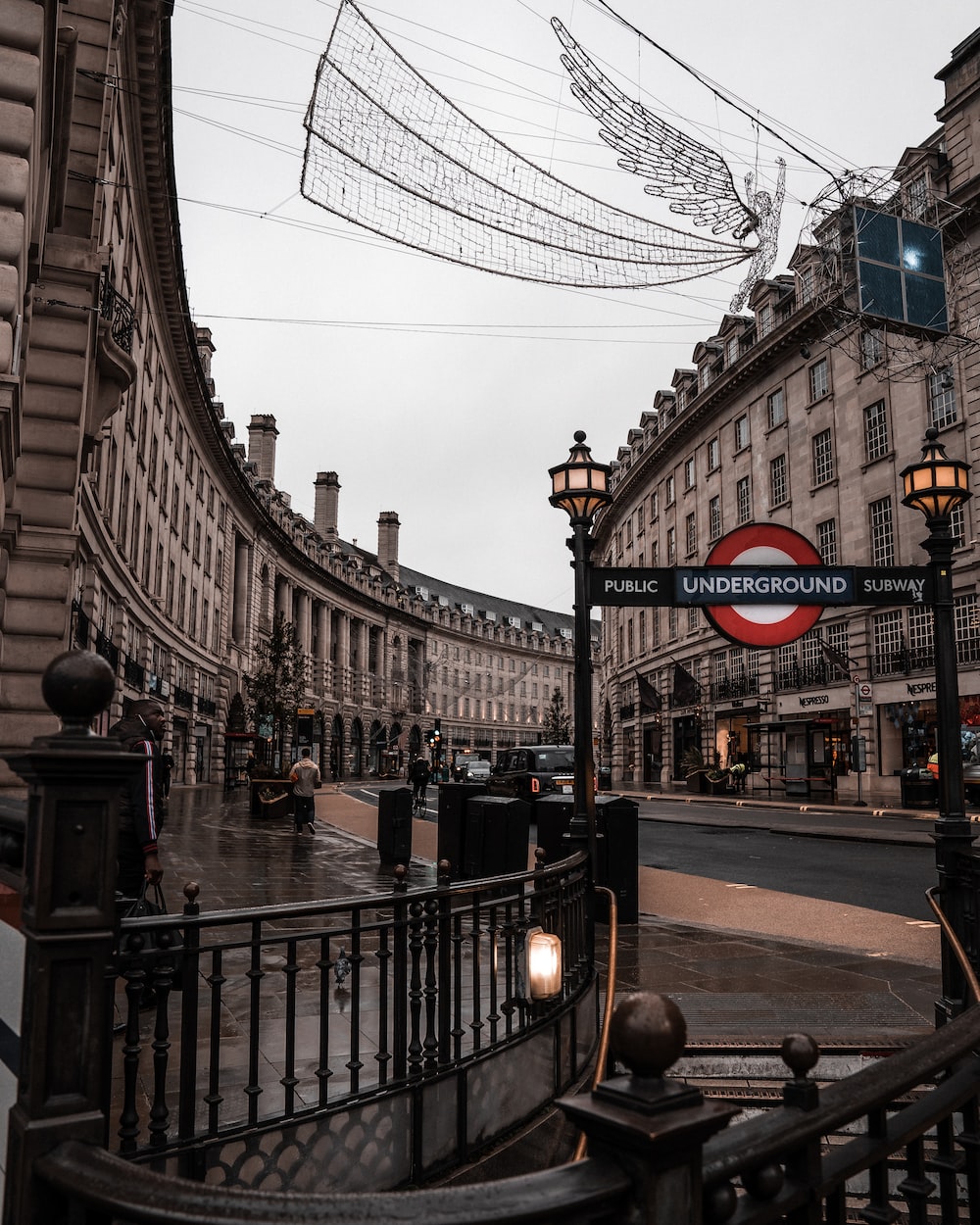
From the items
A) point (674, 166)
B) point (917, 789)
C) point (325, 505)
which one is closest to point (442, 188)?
point (674, 166)

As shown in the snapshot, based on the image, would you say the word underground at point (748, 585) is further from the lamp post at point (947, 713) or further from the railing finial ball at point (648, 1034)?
the railing finial ball at point (648, 1034)

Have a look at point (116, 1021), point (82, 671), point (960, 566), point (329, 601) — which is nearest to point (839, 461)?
point (960, 566)

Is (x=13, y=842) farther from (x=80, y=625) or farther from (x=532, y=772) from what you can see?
(x=532, y=772)

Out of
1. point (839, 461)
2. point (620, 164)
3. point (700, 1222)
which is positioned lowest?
point (700, 1222)

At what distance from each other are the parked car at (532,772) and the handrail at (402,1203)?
77.8 feet

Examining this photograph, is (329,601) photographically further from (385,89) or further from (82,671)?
(82,671)

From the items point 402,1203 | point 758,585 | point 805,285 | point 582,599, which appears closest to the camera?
point 402,1203

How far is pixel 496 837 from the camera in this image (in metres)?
11.9

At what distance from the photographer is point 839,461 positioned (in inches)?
1443

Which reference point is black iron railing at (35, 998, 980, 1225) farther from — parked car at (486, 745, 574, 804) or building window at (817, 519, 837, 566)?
building window at (817, 519, 837, 566)

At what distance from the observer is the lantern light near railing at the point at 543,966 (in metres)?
5.24

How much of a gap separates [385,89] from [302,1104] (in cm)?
675

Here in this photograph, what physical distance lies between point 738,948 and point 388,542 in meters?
89.0

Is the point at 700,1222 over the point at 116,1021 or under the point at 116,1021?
over
